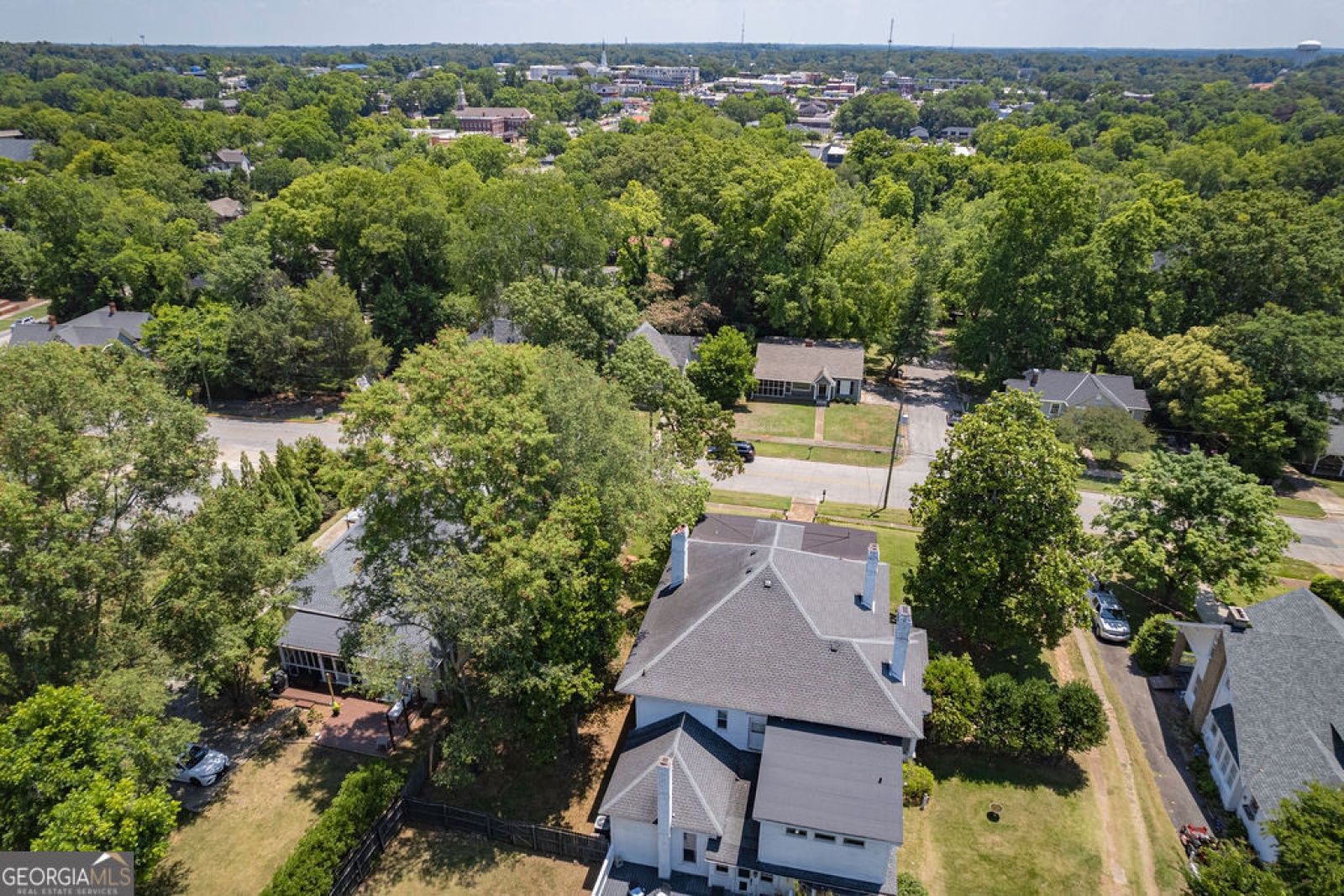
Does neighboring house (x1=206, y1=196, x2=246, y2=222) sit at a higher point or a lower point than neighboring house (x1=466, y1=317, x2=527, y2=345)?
higher

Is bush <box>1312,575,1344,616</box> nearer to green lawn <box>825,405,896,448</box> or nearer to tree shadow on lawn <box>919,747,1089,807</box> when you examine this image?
tree shadow on lawn <box>919,747,1089,807</box>

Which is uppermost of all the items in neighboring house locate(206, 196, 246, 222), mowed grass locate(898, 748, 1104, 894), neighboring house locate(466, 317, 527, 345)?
neighboring house locate(206, 196, 246, 222)

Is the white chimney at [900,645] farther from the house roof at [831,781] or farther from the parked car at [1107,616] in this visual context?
the parked car at [1107,616]

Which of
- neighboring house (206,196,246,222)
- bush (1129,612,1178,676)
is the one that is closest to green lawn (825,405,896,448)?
bush (1129,612,1178,676)

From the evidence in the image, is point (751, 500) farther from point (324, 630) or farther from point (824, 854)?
point (824, 854)

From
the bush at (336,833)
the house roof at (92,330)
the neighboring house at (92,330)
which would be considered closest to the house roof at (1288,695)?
the bush at (336,833)
